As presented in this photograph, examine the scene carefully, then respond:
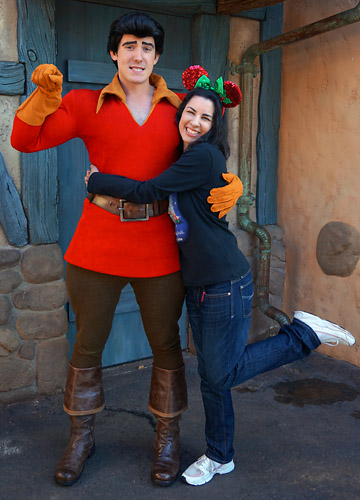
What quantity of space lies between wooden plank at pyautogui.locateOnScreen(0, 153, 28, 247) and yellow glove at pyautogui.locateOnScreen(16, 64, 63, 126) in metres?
0.88

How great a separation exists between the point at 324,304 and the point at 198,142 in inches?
80.7

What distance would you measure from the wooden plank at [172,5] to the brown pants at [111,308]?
175 cm

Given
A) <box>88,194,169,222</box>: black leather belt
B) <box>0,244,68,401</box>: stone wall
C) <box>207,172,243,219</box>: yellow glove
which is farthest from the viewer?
<box>0,244,68,401</box>: stone wall

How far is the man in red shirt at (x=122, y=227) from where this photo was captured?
2275 mm

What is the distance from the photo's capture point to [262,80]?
3855mm

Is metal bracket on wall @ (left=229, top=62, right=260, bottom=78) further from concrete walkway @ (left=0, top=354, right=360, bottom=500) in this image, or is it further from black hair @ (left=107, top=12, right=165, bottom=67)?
concrete walkway @ (left=0, top=354, right=360, bottom=500)

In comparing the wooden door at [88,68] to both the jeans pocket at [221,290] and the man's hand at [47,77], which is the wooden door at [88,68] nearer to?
the man's hand at [47,77]

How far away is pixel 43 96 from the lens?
2111 millimetres

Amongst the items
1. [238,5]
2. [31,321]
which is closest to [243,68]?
[238,5]

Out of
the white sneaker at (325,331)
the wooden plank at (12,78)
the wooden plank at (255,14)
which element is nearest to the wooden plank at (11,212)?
the wooden plank at (12,78)

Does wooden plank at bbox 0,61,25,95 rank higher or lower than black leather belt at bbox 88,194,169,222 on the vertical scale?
higher

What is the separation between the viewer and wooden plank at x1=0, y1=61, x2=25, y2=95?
2.89m

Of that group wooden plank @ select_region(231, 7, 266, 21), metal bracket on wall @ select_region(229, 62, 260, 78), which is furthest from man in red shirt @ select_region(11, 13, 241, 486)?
wooden plank @ select_region(231, 7, 266, 21)

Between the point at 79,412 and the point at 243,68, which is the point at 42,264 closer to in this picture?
the point at 79,412
